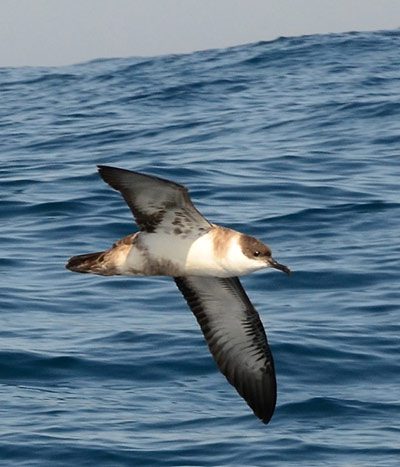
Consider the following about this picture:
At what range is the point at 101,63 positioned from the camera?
102 ft

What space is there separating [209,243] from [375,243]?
611 cm

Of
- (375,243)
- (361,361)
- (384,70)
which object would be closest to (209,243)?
(361,361)

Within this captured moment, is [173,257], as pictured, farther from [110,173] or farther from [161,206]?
[110,173]

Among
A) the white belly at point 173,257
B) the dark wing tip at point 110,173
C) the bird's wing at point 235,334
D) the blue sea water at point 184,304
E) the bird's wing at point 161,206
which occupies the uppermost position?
the dark wing tip at point 110,173

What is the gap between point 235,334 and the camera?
973 centimetres

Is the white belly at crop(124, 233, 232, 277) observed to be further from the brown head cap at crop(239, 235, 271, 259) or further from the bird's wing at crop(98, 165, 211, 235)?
the brown head cap at crop(239, 235, 271, 259)

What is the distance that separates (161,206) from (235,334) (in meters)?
1.86

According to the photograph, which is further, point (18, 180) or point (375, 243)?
point (18, 180)

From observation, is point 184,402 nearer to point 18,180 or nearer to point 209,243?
point 209,243

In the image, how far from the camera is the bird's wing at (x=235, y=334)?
955cm

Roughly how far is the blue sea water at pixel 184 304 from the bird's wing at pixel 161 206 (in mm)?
2159

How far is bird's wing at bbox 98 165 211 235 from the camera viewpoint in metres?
7.85

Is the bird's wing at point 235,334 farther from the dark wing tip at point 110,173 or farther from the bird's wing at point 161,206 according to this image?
the dark wing tip at point 110,173

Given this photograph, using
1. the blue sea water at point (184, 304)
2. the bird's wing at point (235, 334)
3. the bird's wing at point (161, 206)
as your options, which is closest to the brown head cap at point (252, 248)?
the bird's wing at point (161, 206)
